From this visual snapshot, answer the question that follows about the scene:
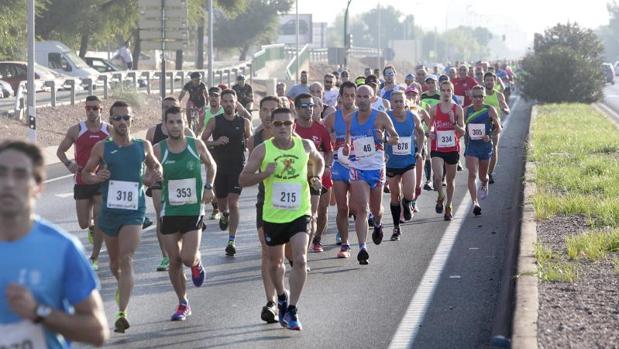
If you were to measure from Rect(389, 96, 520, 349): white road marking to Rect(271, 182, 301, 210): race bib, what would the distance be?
1182mm

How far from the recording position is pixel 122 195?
385 inches

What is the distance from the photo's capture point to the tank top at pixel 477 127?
57.1ft

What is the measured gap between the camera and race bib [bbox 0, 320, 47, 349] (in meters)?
4.36

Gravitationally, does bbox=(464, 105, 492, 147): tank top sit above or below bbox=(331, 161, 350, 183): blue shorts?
above

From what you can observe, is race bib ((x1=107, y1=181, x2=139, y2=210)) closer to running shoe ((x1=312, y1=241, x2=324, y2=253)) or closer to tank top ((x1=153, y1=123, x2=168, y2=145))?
tank top ((x1=153, y1=123, x2=168, y2=145))

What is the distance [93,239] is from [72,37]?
156 ft

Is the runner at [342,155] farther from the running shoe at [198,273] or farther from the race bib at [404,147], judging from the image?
the running shoe at [198,273]

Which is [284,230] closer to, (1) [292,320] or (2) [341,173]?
(1) [292,320]

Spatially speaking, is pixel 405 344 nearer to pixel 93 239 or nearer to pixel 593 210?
pixel 93 239

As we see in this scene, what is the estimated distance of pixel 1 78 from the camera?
137ft

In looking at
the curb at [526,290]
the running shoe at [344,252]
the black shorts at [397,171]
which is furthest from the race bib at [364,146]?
the black shorts at [397,171]

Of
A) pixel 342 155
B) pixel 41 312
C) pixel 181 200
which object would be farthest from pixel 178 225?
pixel 41 312

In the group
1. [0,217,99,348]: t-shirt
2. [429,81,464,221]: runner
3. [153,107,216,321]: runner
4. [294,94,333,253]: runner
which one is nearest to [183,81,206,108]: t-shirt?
[429,81,464,221]: runner

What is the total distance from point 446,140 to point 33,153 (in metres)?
12.6
